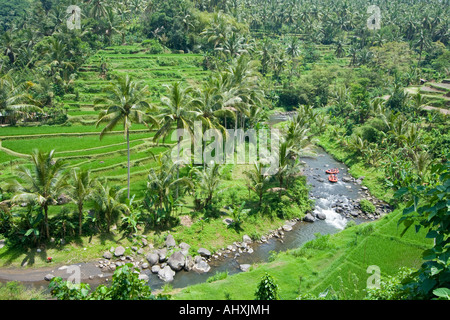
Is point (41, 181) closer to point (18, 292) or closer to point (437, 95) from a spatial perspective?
point (18, 292)

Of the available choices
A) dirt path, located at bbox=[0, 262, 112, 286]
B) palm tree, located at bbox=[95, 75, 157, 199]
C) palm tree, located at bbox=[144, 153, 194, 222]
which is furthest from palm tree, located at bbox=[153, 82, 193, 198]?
dirt path, located at bbox=[0, 262, 112, 286]

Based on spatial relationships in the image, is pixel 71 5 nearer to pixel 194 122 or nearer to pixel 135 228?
pixel 194 122

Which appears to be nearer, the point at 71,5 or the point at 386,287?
the point at 386,287

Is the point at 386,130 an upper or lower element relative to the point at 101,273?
upper

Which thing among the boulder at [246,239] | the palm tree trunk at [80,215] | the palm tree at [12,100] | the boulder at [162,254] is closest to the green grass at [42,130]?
the palm tree at [12,100]
